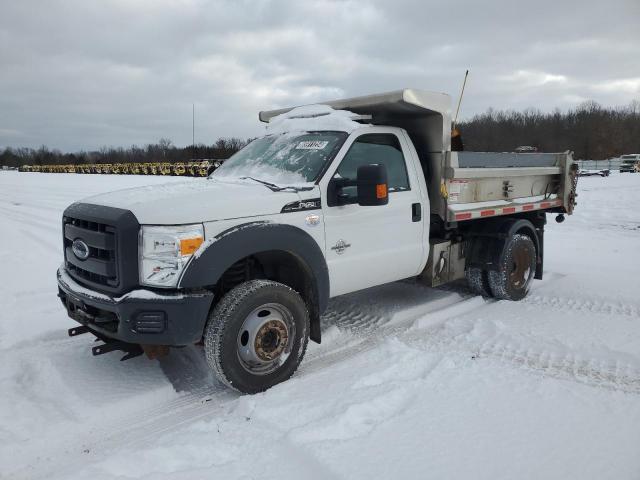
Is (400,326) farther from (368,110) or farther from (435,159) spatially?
(368,110)

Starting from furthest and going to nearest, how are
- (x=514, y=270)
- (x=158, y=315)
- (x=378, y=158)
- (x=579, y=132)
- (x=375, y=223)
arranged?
(x=579, y=132)
(x=514, y=270)
(x=378, y=158)
(x=375, y=223)
(x=158, y=315)

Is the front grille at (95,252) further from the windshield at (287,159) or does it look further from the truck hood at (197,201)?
the windshield at (287,159)

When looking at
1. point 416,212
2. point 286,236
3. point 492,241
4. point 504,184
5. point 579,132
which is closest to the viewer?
point 286,236

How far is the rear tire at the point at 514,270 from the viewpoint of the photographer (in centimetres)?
594

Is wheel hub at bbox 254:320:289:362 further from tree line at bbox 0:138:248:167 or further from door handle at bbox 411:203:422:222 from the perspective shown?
tree line at bbox 0:138:248:167

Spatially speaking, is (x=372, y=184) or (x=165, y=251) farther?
(x=372, y=184)

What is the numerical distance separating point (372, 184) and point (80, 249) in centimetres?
224

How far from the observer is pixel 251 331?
3.71m

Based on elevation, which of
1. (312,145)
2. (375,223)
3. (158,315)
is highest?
(312,145)

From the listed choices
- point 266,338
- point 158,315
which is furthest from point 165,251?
point 266,338

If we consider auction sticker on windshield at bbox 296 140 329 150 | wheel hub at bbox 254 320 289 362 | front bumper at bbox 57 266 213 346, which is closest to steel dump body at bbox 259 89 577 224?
auction sticker on windshield at bbox 296 140 329 150

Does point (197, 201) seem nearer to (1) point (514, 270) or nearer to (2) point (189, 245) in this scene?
(2) point (189, 245)

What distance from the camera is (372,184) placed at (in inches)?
155

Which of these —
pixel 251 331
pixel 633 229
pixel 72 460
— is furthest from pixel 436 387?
pixel 633 229
